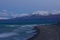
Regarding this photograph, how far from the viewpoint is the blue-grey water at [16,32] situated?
2.71 m

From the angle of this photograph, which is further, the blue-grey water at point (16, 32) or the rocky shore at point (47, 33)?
the rocky shore at point (47, 33)

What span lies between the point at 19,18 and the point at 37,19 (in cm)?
29

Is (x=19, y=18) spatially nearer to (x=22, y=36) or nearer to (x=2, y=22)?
(x=2, y=22)

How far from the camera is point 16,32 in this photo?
2.91m

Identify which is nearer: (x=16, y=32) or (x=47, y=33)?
(x=16, y=32)

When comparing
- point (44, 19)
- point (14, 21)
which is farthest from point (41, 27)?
point (14, 21)

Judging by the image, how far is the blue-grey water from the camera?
8.87ft

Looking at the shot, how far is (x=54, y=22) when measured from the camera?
2.63m

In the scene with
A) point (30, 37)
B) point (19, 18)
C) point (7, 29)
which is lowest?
point (30, 37)

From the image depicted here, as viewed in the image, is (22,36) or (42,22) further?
(22,36)

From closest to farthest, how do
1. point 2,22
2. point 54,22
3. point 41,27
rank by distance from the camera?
point 2,22, point 54,22, point 41,27

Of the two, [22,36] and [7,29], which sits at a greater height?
[7,29]

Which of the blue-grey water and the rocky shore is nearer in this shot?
the blue-grey water

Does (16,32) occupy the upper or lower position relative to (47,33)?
upper
